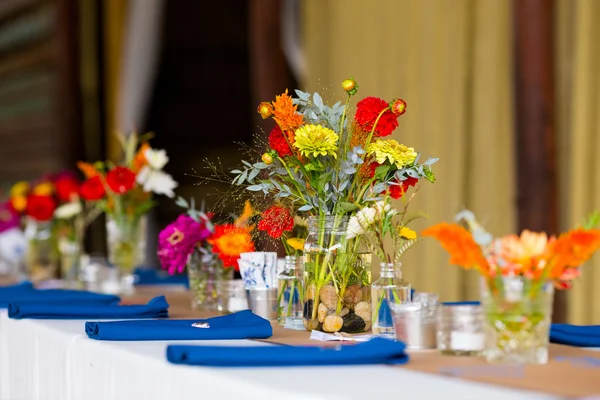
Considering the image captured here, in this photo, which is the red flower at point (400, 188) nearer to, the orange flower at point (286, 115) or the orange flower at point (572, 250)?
the orange flower at point (286, 115)

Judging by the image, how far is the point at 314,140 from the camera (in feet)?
6.10

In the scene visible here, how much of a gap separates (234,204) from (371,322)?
0.43m

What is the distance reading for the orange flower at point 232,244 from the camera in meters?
2.21

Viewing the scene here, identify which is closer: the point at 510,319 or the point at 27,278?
the point at 510,319

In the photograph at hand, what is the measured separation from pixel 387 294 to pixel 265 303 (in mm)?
443

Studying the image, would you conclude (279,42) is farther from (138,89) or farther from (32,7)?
(32,7)

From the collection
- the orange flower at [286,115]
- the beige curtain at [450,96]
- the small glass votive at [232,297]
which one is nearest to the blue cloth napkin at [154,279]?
the small glass votive at [232,297]

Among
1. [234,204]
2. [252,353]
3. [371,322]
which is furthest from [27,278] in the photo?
[252,353]

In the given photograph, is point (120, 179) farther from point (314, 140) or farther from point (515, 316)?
point (515, 316)

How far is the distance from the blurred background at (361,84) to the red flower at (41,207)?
120cm

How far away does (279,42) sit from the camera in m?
5.86

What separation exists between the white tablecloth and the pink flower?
0.36 metres

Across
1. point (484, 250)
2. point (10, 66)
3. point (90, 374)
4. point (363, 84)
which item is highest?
point (10, 66)

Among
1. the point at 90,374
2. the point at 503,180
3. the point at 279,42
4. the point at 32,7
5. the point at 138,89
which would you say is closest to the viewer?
the point at 90,374
